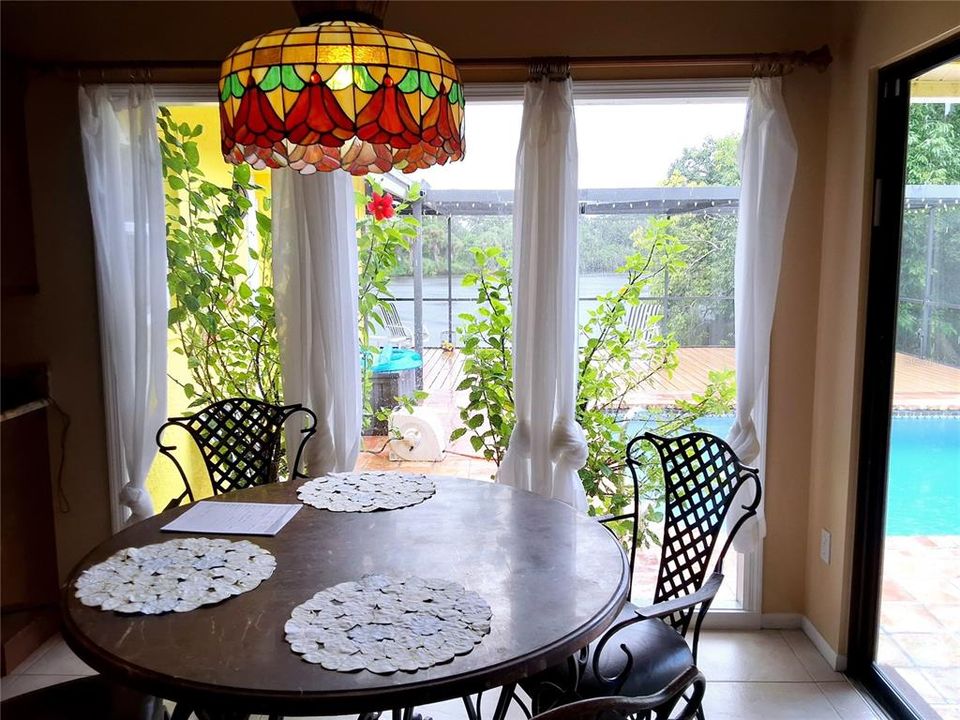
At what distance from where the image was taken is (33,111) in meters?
2.83

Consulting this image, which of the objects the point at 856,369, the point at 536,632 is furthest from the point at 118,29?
the point at 856,369

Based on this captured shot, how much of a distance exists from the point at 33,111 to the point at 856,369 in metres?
3.18

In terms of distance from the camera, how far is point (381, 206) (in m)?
3.02

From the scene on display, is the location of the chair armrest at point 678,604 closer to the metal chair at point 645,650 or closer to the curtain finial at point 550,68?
the metal chair at point 645,650

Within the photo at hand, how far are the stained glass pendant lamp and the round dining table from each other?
3.12 feet

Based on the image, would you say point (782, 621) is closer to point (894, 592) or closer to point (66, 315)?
point (894, 592)

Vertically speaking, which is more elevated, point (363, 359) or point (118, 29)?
point (118, 29)

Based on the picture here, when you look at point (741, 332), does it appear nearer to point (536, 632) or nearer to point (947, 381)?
point (947, 381)

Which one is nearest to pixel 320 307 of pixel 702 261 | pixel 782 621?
pixel 702 261

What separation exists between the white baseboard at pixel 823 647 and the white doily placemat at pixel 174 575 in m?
2.11

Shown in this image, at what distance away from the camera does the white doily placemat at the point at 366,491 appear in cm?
213

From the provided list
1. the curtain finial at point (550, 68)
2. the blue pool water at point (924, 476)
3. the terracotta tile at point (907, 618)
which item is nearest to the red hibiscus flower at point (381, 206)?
the curtain finial at point (550, 68)

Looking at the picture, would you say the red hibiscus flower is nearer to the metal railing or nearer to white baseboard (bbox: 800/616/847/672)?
the metal railing

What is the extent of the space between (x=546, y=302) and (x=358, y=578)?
1390 mm
